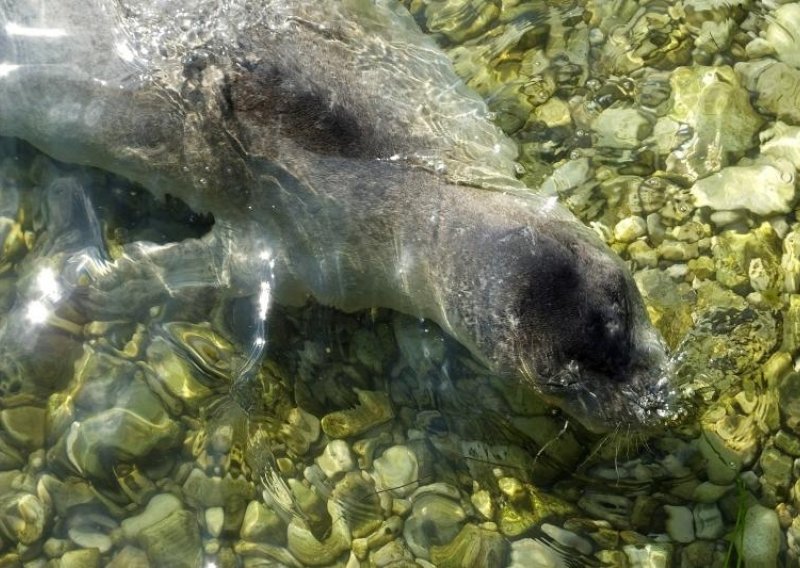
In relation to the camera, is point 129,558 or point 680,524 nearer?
point 680,524

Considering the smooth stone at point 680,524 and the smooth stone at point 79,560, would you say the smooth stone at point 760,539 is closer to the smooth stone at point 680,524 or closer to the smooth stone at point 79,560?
the smooth stone at point 680,524

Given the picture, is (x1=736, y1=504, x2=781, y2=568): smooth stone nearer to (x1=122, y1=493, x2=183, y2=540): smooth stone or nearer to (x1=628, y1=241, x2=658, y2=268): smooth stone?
(x1=628, y1=241, x2=658, y2=268): smooth stone

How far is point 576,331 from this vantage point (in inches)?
150

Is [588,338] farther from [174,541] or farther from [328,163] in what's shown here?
[174,541]

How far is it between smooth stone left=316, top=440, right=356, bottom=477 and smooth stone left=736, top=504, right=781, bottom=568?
7.14 feet

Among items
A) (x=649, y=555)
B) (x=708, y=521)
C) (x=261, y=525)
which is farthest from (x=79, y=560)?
(x=708, y=521)

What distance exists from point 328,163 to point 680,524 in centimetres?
271

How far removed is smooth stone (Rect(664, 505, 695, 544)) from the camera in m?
4.86

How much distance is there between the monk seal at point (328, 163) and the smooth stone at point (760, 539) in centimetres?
102

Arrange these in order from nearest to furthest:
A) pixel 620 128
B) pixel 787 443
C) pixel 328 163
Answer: pixel 328 163
pixel 787 443
pixel 620 128

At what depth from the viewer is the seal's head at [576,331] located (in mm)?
3842

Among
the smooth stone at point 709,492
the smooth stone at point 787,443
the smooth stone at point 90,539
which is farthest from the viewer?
the smooth stone at point 90,539

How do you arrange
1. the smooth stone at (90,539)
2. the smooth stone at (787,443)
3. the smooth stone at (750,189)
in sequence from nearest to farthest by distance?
the smooth stone at (787,443)
the smooth stone at (90,539)
the smooth stone at (750,189)

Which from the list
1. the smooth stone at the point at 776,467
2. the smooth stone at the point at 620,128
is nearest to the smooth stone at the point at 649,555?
the smooth stone at the point at 776,467
